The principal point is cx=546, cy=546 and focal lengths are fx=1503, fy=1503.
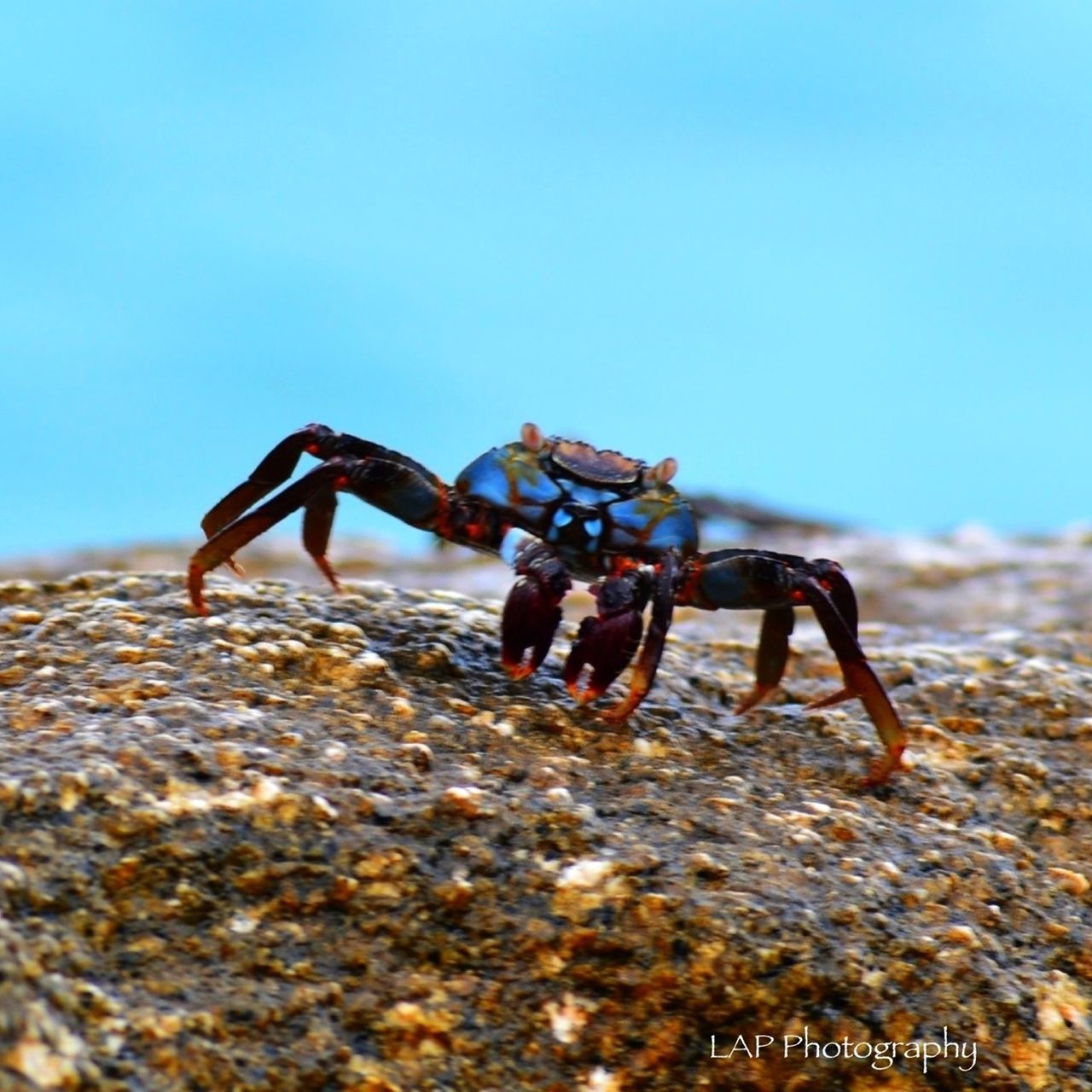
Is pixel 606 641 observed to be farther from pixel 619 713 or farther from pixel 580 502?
pixel 580 502

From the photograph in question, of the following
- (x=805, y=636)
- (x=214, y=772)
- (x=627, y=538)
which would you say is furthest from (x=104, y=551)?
(x=214, y=772)

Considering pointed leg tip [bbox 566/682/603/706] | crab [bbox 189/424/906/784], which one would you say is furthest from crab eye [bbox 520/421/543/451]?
pointed leg tip [bbox 566/682/603/706]

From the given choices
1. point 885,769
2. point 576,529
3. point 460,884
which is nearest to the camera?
point 460,884

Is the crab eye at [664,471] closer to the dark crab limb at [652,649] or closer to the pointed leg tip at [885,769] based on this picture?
the dark crab limb at [652,649]

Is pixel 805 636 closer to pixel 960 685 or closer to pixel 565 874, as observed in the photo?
pixel 960 685

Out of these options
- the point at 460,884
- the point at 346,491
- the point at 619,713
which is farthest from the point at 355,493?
the point at 460,884

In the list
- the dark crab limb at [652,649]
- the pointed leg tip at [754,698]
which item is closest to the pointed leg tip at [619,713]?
the dark crab limb at [652,649]
